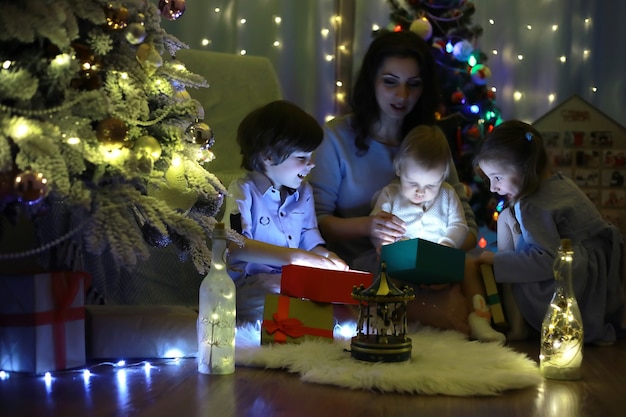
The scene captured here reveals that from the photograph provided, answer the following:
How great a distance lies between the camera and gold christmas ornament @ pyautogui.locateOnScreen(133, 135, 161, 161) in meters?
1.86

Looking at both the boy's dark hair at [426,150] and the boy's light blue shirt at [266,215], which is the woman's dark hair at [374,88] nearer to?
the boy's dark hair at [426,150]

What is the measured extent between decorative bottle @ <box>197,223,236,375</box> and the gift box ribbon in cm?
27

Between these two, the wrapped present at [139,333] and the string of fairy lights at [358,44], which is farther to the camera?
the string of fairy lights at [358,44]

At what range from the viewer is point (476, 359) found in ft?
6.60

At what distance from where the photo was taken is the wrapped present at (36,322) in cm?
184

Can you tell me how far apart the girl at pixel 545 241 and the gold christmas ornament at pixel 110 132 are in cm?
129

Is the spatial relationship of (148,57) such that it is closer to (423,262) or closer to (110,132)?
(110,132)

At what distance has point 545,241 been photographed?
2.53 meters

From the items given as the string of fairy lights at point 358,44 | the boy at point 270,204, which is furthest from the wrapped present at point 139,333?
the string of fairy lights at point 358,44

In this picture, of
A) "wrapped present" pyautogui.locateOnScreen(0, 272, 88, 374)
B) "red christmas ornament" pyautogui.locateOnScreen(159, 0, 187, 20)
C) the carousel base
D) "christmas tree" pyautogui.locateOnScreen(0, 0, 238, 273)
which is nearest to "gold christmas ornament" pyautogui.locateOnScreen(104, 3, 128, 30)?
"christmas tree" pyautogui.locateOnScreen(0, 0, 238, 273)

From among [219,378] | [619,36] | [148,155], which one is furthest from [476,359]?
[619,36]

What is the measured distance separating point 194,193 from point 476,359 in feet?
2.67

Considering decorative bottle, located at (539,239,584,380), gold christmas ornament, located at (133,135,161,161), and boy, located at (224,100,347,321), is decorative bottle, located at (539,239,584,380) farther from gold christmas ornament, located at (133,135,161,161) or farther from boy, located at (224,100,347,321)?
gold christmas ornament, located at (133,135,161,161)

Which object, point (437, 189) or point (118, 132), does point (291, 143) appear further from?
point (118, 132)
